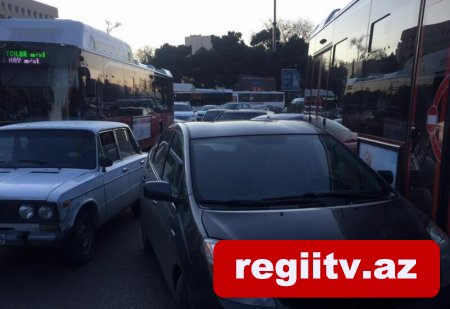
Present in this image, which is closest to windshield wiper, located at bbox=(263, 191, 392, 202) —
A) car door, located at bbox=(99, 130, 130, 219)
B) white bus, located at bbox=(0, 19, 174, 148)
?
car door, located at bbox=(99, 130, 130, 219)

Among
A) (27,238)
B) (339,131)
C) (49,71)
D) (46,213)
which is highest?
(49,71)

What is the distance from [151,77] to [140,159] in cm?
1037

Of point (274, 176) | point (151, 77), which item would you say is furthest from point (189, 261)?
point (151, 77)

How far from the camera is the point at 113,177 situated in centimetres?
665

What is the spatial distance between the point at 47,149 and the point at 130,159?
1.52 metres

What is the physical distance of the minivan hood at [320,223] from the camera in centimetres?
303

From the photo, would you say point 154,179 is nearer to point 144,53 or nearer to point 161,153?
point 161,153

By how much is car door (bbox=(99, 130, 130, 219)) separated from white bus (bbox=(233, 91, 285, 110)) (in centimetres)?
4709

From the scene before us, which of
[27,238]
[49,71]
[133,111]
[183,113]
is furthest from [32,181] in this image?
[183,113]

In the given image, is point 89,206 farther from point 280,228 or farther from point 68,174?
point 280,228

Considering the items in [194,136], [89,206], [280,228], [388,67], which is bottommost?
[89,206]

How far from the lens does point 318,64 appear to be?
9.52 meters

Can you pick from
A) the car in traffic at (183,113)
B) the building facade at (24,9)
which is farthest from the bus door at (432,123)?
the building facade at (24,9)

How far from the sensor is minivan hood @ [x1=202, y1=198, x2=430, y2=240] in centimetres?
303
